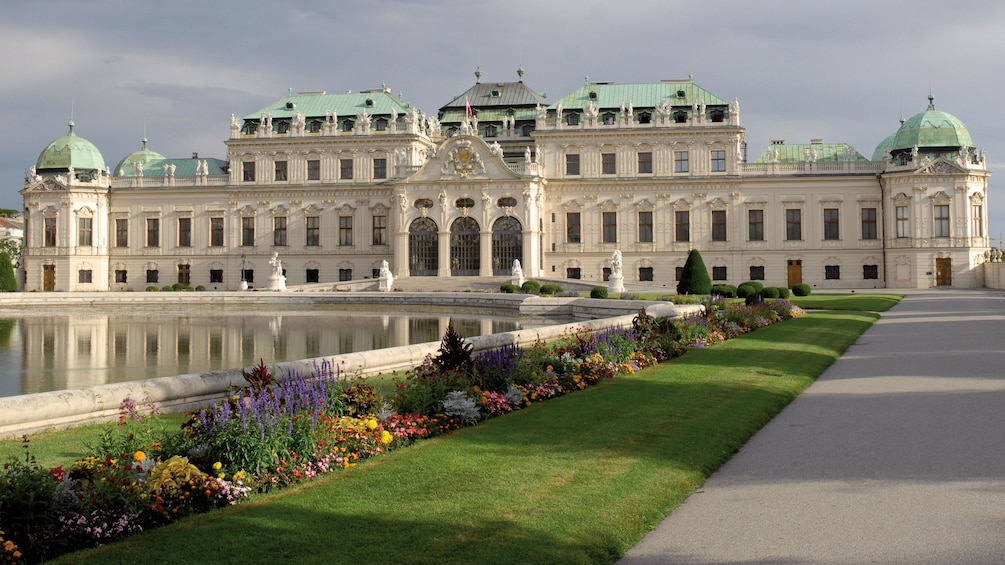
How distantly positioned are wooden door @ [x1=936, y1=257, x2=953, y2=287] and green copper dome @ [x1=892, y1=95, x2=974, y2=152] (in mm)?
8317

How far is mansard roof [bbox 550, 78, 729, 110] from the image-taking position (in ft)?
212

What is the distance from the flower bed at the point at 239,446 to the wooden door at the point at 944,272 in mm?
54161

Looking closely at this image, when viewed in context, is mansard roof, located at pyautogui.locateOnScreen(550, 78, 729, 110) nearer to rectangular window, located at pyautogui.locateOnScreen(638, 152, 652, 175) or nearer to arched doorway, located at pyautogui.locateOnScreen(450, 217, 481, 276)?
rectangular window, located at pyautogui.locateOnScreen(638, 152, 652, 175)

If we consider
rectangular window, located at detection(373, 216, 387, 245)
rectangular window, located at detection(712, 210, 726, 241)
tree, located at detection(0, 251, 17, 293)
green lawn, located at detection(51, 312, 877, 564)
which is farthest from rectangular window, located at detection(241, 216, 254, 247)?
green lawn, located at detection(51, 312, 877, 564)

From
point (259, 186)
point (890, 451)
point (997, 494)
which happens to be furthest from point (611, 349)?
point (259, 186)

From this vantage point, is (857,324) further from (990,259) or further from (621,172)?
(990,259)

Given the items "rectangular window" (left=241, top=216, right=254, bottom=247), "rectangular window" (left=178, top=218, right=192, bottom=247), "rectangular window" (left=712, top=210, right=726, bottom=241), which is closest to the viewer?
"rectangular window" (left=712, top=210, right=726, bottom=241)

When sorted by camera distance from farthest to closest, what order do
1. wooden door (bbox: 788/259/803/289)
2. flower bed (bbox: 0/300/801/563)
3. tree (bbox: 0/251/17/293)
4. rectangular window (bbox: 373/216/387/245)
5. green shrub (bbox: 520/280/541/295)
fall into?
rectangular window (bbox: 373/216/387/245), wooden door (bbox: 788/259/803/289), tree (bbox: 0/251/17/293), green shrub (bbox: 520/280/541/295), flower bed (bbox: 0/300/801/563)

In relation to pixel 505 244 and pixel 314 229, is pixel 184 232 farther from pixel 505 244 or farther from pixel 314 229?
pixel 505 244

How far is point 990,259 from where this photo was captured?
65.2m

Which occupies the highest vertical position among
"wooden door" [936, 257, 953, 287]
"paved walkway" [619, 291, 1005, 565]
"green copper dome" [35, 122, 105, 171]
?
"green copper dome" [35, 122, 105, 171]

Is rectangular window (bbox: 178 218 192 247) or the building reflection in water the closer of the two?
the building reflection in water

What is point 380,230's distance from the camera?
2630 inches

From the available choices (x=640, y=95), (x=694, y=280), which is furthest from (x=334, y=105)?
(x=694, y=280)
